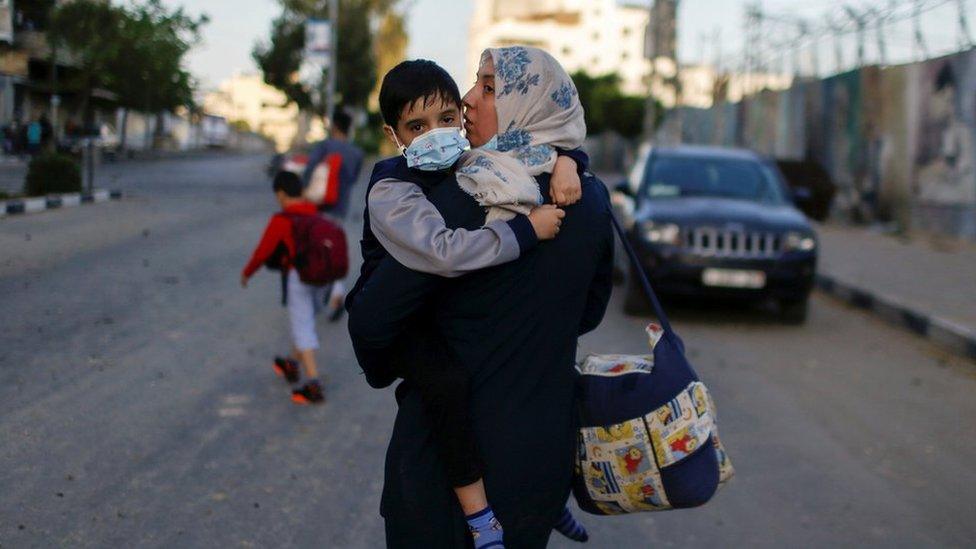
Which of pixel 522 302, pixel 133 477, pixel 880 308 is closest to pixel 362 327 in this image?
pixel 522 302

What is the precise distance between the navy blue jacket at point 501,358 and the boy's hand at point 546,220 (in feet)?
0.17

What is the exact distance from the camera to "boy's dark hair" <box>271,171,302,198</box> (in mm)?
6621

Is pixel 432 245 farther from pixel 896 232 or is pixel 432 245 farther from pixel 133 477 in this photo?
pixel 896 232

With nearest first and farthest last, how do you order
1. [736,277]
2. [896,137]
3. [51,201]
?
[736,277] → [51,201] → [896,137]

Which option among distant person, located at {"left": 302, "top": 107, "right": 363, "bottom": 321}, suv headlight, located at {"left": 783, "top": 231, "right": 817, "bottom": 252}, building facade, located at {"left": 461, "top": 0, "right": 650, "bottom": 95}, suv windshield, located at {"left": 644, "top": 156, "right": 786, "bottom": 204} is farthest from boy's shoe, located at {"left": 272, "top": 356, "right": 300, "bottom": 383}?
building facade, located at {"left": 461, "top": 0, "right": 650, "bottom": 95}

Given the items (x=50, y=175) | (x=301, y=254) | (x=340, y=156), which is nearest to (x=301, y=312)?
(x=301, y=254)

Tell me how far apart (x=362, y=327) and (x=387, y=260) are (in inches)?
5.7

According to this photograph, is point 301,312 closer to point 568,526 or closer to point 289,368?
point 289,368

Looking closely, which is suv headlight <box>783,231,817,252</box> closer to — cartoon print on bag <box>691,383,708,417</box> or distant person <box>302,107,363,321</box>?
distant person <box>302,107,363,321</box>

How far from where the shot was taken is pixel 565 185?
2.32 meters

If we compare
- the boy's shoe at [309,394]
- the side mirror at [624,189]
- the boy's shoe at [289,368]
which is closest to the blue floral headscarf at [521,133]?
the boy's shoe at [309,394]

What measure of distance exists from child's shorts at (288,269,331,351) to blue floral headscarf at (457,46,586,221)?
4.57 meters

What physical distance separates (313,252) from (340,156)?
2614mm

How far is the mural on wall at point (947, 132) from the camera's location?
17.1 metres
